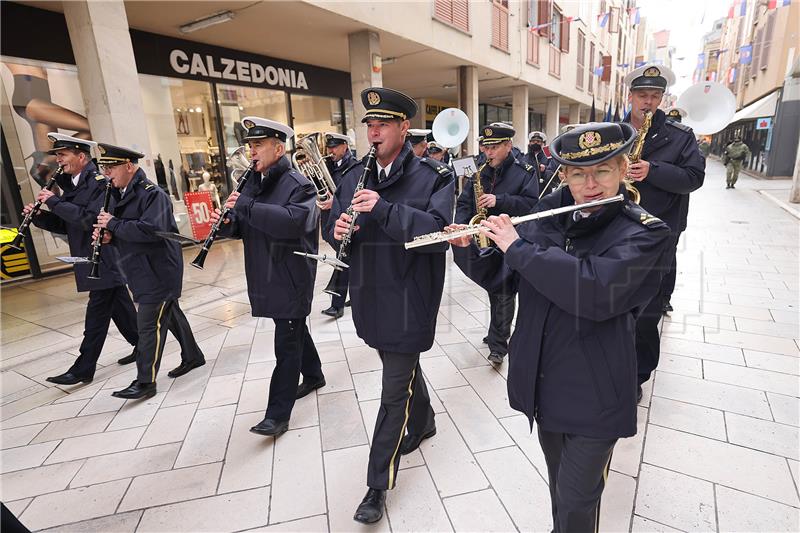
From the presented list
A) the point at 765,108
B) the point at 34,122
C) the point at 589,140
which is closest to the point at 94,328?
the point at 589,140

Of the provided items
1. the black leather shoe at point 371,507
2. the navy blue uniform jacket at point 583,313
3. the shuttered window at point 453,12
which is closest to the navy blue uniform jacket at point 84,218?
the black leather shoe at point 371,507

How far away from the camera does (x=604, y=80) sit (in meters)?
27.5

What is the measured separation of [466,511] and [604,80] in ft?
103

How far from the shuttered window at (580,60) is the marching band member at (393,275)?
24438 millimetres

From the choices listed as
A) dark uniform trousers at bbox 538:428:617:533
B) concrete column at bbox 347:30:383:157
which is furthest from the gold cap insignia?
concrete column at bbox 347:30:383:157

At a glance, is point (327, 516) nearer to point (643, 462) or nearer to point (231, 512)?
point (231, 512)

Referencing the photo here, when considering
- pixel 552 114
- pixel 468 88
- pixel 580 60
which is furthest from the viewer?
pixel 580 60

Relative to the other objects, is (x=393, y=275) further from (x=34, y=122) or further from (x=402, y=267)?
(x=34, y=122)

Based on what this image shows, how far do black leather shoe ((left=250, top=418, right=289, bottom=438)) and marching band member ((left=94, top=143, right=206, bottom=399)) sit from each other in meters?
1.38

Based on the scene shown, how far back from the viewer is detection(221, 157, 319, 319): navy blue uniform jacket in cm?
301

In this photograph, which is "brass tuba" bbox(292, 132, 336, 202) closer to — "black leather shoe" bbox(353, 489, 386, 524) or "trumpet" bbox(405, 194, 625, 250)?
"trumpet" bbox(405, 194, 625, 250)

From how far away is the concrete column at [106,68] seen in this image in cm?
557

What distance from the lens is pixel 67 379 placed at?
4086mm

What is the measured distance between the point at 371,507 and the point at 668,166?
3.21 meters
